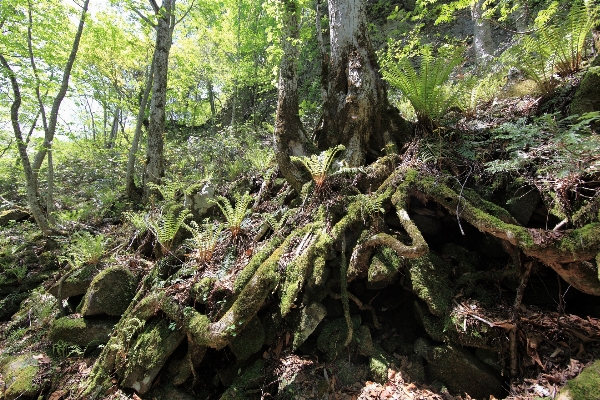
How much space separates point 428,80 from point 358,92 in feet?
3.13

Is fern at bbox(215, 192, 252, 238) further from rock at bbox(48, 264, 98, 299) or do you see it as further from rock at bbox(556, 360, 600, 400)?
rock at bbox(556, 360, 600, 400)

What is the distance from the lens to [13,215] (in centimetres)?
932

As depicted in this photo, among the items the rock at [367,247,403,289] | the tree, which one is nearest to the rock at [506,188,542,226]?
the rock at [367,247,403,289]

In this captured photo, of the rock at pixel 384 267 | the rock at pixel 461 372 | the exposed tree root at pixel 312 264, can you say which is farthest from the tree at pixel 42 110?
the rock at pixel 461 372

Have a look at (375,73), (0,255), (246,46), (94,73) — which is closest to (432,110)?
(375,73)

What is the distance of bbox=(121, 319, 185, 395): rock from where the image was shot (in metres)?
3.56

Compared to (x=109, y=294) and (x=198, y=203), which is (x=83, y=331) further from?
(x=198, y=203)

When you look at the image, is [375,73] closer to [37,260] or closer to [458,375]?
[458,375]

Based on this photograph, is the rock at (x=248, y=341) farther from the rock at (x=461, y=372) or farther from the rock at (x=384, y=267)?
the rock at (x=461, y=372)

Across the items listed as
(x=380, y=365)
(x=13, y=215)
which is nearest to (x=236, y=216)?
(x=380, y=365)

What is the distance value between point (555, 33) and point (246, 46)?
12.3 m

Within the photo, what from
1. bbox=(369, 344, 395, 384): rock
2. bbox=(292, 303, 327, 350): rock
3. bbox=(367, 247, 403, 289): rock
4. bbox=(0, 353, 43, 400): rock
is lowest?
bbox=(0, 353, 43, 400): rock

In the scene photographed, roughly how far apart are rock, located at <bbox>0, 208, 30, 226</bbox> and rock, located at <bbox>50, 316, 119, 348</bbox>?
278 inches

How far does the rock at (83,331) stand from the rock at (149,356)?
3.33 feet
